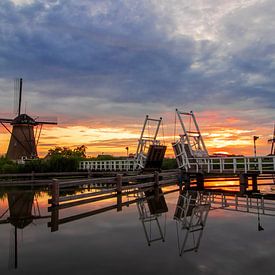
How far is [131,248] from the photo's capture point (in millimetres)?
7824

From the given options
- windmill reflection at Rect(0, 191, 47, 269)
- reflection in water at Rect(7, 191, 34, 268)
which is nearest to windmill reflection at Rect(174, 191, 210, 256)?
reflection in water at Rect(7, 191, 34, 268)

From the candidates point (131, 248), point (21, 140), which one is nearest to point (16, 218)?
point (131, 248)

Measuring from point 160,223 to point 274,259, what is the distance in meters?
4.51

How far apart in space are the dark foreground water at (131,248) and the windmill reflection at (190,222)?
0.52 ft

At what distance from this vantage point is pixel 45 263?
6.73m

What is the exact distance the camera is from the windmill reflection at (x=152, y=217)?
9016mm

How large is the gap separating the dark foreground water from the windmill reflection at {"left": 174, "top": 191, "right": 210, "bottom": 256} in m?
0.16

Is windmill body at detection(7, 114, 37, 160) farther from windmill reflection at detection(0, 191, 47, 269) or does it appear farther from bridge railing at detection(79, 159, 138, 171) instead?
windmill reflection at detection(0, 191, 47, 269)

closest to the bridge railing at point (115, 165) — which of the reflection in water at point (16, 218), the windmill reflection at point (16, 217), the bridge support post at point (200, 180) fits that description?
the bridge support post at point (200, 180)

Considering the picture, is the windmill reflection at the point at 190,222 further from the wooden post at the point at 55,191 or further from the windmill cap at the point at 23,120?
the windmill cap at the point at 23,120

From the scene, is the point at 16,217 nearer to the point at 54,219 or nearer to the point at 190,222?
the point at 54,219

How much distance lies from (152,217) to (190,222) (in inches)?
68.7

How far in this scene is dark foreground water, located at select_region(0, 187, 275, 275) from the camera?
20.8ft

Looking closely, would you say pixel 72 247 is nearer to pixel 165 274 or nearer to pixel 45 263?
pixel 45 263
